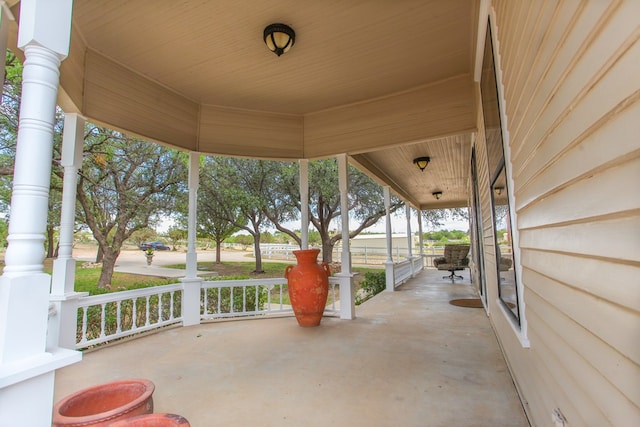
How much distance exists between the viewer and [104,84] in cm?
342

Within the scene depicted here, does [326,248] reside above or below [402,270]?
above

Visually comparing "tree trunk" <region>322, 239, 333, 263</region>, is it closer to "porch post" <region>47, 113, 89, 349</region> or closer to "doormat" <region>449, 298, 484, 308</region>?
"doormat" <region>449, 298, 484, 308</region>

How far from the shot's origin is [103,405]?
58.7 inches

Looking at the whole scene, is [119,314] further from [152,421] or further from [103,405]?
[152,421]

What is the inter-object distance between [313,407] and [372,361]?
969 millimetres

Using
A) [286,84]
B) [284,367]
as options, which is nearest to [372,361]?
[284,367]

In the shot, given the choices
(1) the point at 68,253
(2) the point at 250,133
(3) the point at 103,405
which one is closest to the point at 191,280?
(1) the point at 68,253

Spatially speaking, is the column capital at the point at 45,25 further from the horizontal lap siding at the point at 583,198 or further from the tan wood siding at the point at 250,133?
the tan wood siding at the point at 250,133

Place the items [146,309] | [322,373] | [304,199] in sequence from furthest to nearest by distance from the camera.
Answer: [304,199], [146,309], [322,373]

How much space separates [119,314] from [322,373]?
2.56 m

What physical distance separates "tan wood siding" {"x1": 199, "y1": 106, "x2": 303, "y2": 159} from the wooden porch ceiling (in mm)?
15

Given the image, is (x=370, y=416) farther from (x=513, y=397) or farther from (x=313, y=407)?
(x=513, y=397)

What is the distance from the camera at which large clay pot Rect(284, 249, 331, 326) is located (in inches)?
164

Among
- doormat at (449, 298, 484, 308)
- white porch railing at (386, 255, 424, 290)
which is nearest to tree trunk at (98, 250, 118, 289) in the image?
white porch railing at (386, 255, 424, 290)
